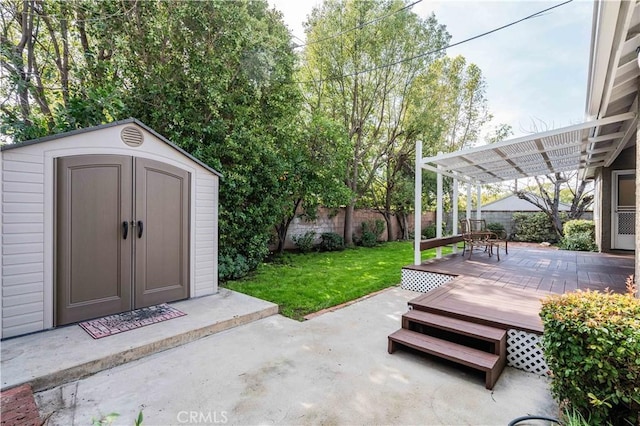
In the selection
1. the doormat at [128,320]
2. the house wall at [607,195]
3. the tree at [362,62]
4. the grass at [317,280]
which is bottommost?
the grass at [317,280]

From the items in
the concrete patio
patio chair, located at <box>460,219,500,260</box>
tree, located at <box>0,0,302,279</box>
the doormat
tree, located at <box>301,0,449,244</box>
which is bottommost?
the concrete patio

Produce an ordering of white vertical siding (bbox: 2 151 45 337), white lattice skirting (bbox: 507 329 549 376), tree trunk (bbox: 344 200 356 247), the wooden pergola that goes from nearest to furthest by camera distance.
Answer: white lattice skirting (bbox: 507 329 549 376), white vertical siding (bbox: 2 151 45 337), the wooden pergola, tree trunk (bbox: 344 200 356 247)

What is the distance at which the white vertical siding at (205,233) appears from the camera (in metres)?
4.63

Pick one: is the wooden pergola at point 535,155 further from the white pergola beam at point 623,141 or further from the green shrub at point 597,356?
the green shrub at point 597,356

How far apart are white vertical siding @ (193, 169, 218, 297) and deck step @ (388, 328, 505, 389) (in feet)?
9.98

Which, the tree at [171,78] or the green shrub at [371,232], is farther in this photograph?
the green shrub at [371,232]

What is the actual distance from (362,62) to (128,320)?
32.3 ft

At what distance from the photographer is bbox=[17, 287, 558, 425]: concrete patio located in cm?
214

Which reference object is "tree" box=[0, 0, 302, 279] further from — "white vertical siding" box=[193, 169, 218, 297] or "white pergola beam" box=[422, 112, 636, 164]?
"white pergola beam" box=[422, 112, 636, 164]

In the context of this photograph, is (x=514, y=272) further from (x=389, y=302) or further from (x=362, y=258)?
(x=362, y=258)

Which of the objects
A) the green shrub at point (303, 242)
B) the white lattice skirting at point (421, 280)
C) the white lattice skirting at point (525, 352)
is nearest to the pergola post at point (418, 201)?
the white lattice skirting at point (421, 280)

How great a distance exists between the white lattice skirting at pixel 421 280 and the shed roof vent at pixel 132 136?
16.0 ft

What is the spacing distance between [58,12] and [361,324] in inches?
274

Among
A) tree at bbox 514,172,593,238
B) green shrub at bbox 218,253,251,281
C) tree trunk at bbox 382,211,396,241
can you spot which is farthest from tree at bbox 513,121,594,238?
green shrub at bbox 218,253,251,281
